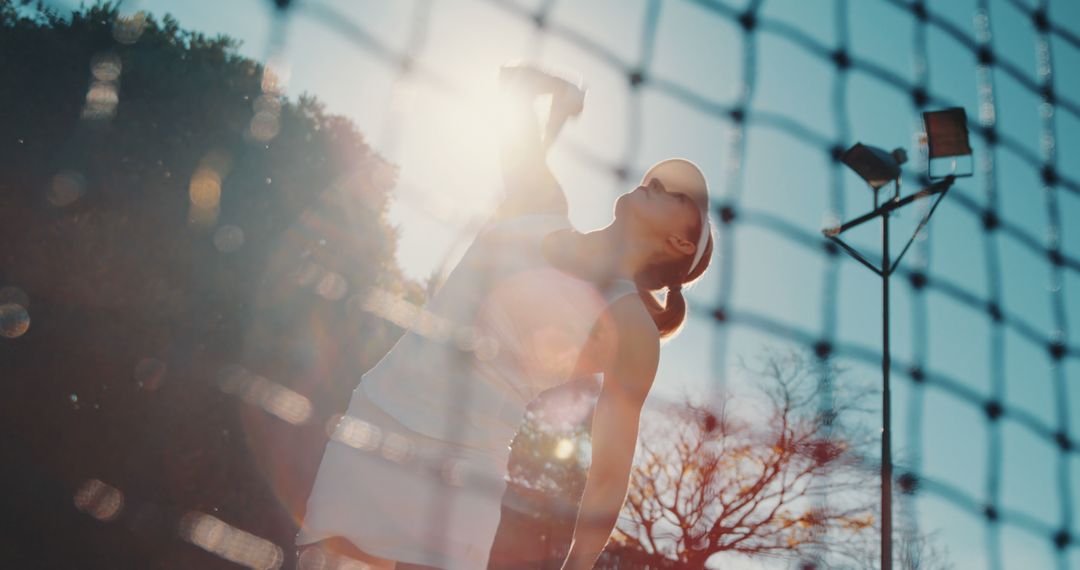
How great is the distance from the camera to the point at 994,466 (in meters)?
4.52

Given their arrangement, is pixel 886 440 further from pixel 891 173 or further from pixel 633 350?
pixel 633 350

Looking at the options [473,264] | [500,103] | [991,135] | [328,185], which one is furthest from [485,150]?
[328,185]

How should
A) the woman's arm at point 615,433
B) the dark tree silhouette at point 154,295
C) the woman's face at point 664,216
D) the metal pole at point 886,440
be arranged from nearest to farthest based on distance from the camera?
the woman's arm at point 615,433 → the woman's face at point 664,216 → the metal pole at point 886,440 → the dark tree silhouette at point 154,295

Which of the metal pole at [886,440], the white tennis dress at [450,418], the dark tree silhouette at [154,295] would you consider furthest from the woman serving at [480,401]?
the dark tree silhouette at [154,295]

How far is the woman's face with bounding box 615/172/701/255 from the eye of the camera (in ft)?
3.11

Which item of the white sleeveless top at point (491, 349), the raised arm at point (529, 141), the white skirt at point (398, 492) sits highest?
the raised arm at point (529, 141)

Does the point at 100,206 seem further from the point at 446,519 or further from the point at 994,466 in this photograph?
the point at 994,466

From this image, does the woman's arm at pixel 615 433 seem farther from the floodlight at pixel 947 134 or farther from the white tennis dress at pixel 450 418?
the floodlight at pixel 947 134

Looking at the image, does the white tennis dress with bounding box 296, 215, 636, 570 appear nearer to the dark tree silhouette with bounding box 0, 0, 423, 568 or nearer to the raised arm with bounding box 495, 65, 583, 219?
the raised arm with bounding box 495, 65, 583, 219

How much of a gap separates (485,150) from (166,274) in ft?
15.2

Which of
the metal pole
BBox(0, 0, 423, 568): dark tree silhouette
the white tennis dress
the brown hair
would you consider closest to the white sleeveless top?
the white tennis dress

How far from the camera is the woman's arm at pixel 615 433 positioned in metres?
0.78

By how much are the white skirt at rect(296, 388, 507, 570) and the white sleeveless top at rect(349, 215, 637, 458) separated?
21mm

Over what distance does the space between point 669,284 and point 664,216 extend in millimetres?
116
